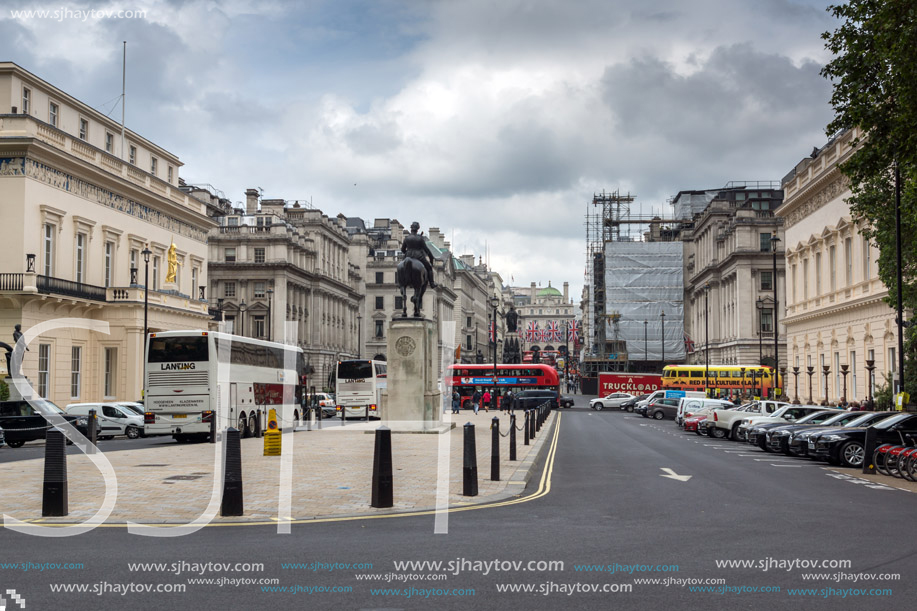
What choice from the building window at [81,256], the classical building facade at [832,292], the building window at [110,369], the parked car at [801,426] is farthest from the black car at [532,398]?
the parked car at [801,426]

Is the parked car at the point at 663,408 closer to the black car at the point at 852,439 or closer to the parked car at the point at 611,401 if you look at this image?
the parked car at the point at 611,401

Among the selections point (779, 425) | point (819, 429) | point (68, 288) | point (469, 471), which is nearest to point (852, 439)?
point (819, 429)

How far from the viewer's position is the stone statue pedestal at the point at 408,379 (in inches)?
1204

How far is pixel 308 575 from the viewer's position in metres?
8.27

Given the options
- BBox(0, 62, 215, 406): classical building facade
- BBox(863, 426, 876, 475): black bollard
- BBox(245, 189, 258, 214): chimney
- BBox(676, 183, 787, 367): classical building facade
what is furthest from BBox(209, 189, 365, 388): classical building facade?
BBox(863, 426, 876, 475): black bollard

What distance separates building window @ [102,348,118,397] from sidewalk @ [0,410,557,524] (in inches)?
1053

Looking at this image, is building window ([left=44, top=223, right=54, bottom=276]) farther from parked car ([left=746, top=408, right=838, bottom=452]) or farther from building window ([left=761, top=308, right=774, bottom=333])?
building window ([left=761, top=308, right=774, bottom=333])

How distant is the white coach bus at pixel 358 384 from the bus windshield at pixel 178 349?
72.5ft

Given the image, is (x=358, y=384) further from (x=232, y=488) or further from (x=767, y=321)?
(x=767, y=321)

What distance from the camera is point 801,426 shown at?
2675 cm

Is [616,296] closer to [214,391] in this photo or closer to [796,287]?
[796,287]

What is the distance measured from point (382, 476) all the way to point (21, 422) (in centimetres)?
2175

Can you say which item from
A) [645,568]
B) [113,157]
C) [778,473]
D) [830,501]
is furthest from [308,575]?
[113,157]

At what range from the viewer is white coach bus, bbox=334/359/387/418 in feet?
168
